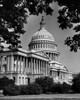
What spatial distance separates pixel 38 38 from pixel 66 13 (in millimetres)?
173230

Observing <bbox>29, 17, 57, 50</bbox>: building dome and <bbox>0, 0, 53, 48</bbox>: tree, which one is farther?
<bbox>29, 17, 57, 50</bbox>: building dome

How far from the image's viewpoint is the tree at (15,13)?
1650cm

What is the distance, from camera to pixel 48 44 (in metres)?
188

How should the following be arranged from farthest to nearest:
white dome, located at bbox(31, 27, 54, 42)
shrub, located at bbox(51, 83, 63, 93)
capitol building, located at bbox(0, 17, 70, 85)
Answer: white dome, located at bbox(31, 27, 54, 42)
capitol building, located at bbox(0, 17, 70, 85)
shrub, located at bbox(51, 83, 63, 93)

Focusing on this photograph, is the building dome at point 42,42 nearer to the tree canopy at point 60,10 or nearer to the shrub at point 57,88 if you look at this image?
the shrub at point 57,88

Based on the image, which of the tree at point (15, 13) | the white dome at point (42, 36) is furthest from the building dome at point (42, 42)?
the tree at point (15, 13)

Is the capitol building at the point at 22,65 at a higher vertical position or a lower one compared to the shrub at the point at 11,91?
higher

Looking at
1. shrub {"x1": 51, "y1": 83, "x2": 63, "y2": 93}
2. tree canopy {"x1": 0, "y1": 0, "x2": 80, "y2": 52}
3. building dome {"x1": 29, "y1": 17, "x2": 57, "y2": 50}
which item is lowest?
shrub {"x1": 51, "y1": 83, "x2": 63, "y2": 93}

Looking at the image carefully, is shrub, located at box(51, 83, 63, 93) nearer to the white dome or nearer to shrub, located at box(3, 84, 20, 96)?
shrub, located at box(3, 84, 20, 96)

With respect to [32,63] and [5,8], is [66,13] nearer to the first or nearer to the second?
[5,8]

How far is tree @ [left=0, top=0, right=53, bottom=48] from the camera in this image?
1650 cm

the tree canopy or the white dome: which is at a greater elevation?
the white dome

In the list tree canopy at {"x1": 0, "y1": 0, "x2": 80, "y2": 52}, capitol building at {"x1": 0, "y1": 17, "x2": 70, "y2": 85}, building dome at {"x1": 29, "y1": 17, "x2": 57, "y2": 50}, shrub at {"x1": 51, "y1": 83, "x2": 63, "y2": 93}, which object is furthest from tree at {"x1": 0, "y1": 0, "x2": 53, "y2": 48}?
building dome at {"x1": 29, "y1": 17, "x2": 57, "y2": 50}

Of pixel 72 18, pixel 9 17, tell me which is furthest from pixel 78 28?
pixel 9 17
